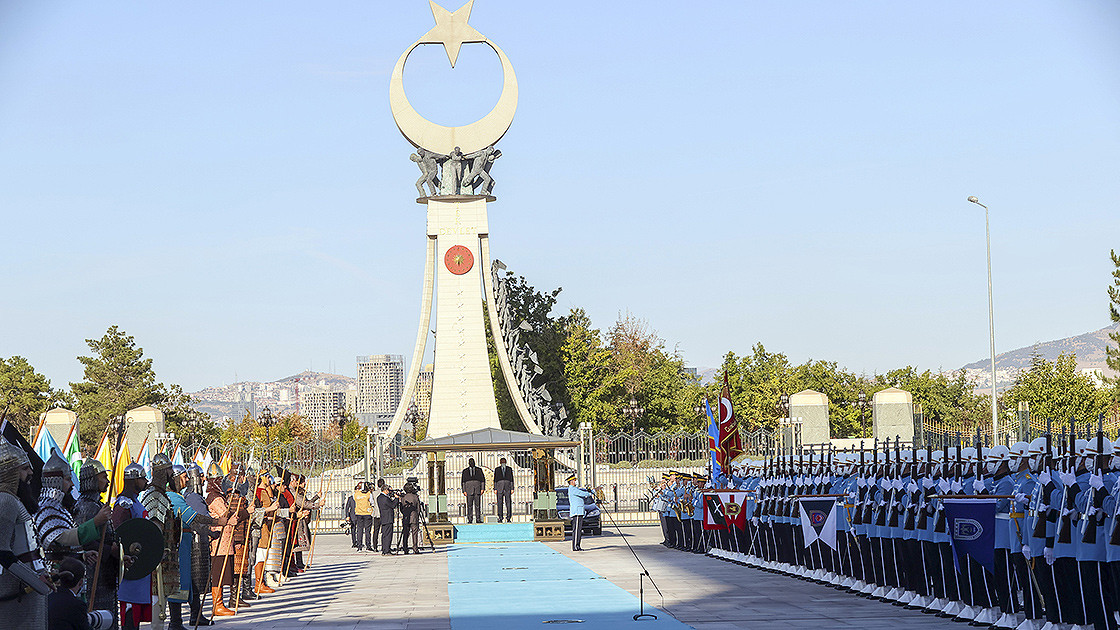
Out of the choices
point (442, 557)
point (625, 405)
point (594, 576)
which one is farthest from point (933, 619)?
point (625, 405)

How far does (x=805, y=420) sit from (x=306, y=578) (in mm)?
15689

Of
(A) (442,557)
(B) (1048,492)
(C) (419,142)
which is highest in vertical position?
(C) (419,142)

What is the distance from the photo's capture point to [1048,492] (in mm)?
11570

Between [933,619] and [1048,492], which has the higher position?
[1048,492]

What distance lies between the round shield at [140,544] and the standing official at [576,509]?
49.0 feet

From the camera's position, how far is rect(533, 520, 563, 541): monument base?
28.2 metres

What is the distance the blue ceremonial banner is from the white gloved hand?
5.29 ft

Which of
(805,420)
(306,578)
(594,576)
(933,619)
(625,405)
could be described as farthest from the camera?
(625,405)

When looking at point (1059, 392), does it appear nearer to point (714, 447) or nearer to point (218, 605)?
point (714, 447)

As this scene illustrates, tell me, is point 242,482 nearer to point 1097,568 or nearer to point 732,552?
point 732,552

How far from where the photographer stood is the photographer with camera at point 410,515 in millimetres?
26516

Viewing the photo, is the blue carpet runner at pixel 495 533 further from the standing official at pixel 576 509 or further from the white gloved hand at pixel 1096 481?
the white gloved hand at pixel 1096 481

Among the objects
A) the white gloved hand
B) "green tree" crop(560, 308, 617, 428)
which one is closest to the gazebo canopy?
the white gloved hand

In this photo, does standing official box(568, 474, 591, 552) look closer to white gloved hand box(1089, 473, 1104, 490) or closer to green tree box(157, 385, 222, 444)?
white gloved hand box(1089, 473, 1104, 490)
